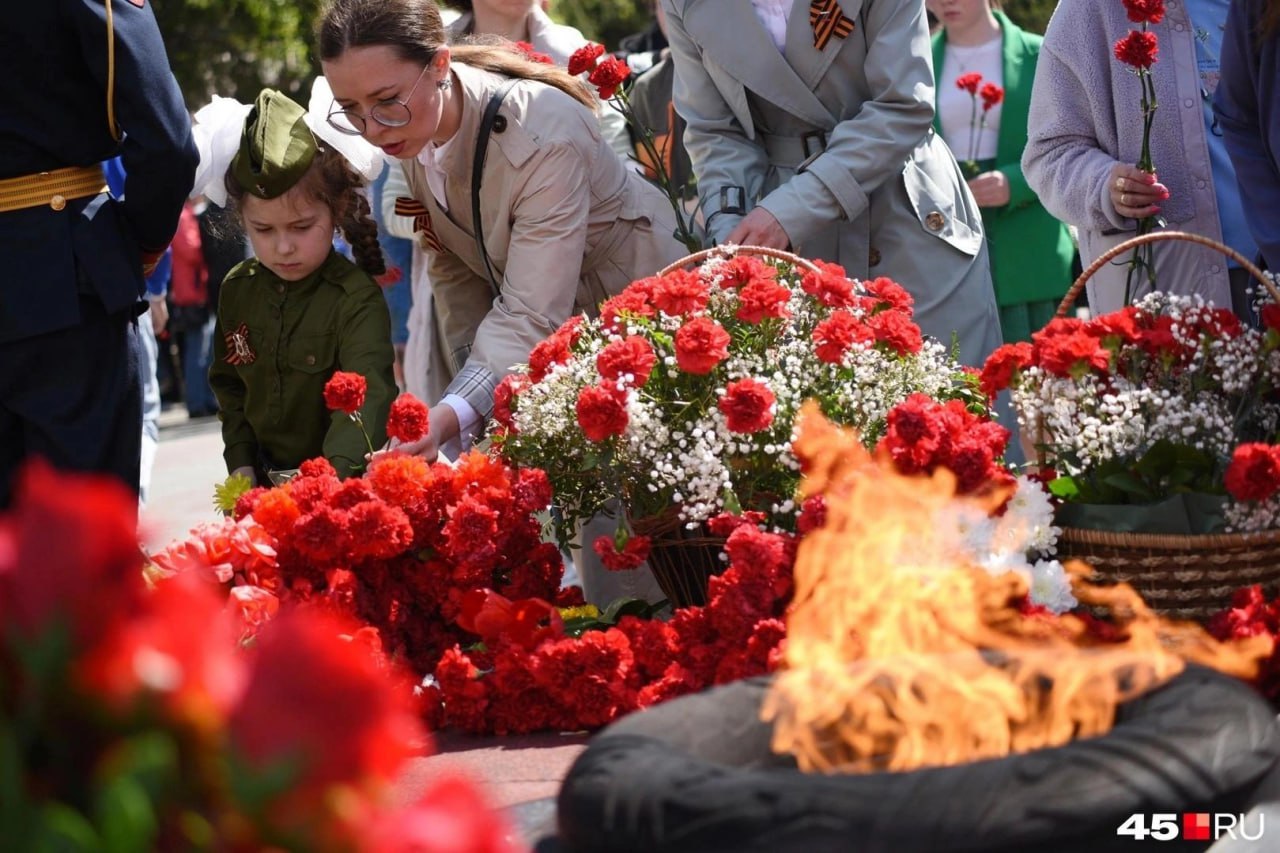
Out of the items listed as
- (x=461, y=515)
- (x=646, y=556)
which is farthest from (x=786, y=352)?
(x=461, y=515)

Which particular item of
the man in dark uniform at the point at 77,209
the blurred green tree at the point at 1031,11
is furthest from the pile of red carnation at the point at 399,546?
the blurred green tree at the point at 1031,11

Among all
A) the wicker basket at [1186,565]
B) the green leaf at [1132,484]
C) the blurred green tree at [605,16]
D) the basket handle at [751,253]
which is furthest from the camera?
the blurred green tree at [605,16]

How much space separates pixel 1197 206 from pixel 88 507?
3565 millimetres

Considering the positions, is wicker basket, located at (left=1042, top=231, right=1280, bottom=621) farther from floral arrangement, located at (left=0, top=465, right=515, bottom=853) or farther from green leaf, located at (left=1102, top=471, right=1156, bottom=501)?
floral arrangement, located at (left=0, top=465, right=515, bottom=853)

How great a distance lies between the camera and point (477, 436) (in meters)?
4.05

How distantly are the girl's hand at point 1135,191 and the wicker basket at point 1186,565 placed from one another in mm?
1226

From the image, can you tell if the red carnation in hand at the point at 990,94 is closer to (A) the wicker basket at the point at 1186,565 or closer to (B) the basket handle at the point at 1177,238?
(B) the basket handle at the point at 1177,238

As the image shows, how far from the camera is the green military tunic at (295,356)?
14.3ft

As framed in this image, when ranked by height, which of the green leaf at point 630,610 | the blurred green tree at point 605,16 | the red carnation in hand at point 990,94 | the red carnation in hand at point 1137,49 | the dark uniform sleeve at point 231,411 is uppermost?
the red carnation in hand at point 1137,49

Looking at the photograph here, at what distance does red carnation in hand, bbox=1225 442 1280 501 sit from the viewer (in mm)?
2744

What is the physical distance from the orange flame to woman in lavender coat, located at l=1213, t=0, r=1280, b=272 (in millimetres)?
1165

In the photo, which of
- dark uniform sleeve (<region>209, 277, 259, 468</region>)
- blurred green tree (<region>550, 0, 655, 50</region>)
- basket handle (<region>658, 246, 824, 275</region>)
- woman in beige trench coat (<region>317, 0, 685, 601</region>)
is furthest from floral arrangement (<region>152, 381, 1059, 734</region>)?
blurred green tree (<region>550, 0, 655, 50</region>)

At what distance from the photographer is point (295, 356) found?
172 inches

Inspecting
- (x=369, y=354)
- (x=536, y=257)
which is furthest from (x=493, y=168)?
(x=369, y=354)
